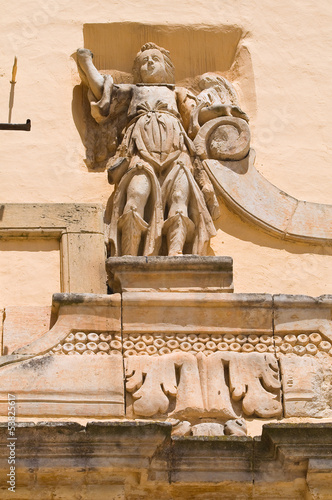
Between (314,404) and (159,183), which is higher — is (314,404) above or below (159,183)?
below

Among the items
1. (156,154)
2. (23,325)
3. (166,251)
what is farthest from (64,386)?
(156,154)

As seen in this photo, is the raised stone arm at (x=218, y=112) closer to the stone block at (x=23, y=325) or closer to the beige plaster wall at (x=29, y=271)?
the beige plaster wall at (x=29, y=271)

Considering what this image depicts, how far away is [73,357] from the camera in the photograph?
7242 millimetres

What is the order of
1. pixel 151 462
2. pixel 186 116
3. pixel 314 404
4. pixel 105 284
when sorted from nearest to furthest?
pixel 151 462
pixel 314 404
pixel 105 284
pixel 186 116

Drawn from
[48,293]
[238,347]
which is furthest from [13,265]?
[238,347]

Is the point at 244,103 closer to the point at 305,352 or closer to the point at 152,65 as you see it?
the point at 152,65

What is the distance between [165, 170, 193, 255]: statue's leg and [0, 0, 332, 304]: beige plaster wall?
379mm

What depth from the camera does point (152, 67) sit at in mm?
8602

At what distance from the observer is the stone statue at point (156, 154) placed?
307 inches

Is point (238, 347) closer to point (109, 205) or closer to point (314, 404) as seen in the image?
point (314, 404)

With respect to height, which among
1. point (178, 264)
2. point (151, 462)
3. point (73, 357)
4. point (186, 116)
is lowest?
point (151, 462)

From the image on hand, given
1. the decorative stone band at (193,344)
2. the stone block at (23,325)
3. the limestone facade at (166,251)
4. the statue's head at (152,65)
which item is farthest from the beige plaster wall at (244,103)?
the decorative stone band at (193,344)

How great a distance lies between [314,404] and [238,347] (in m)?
0.49

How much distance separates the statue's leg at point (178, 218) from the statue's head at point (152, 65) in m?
0.88
